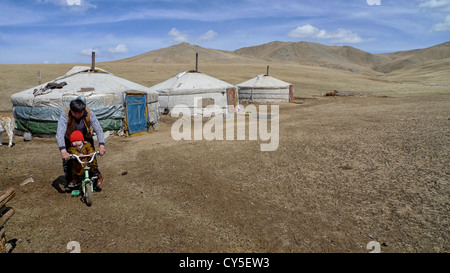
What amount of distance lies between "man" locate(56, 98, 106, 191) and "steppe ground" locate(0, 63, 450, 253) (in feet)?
3.54

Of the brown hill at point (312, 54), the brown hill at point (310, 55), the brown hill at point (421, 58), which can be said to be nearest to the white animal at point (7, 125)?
the brown hill at point (310, 55)

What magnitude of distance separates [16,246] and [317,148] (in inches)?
291

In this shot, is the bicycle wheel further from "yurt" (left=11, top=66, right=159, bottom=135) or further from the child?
"yurt" (left=11, top=66, right=159, bottom=135)

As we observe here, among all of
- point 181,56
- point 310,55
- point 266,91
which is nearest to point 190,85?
point 266,91

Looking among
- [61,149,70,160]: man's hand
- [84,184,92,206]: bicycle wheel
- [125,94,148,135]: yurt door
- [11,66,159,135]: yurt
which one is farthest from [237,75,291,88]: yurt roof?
[61,149,70,160]: man's hand

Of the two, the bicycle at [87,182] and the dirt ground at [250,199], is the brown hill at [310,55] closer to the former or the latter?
the dirt ground at [250,199]

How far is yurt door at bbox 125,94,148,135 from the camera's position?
1184 cm

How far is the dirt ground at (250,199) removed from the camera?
3.90 metres

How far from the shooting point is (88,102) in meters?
10.8

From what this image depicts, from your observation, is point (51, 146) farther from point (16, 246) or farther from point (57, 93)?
point (16, 246)

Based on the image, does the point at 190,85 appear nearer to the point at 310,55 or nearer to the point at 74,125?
the point at 74,125

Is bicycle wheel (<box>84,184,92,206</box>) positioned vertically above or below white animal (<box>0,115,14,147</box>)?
below
